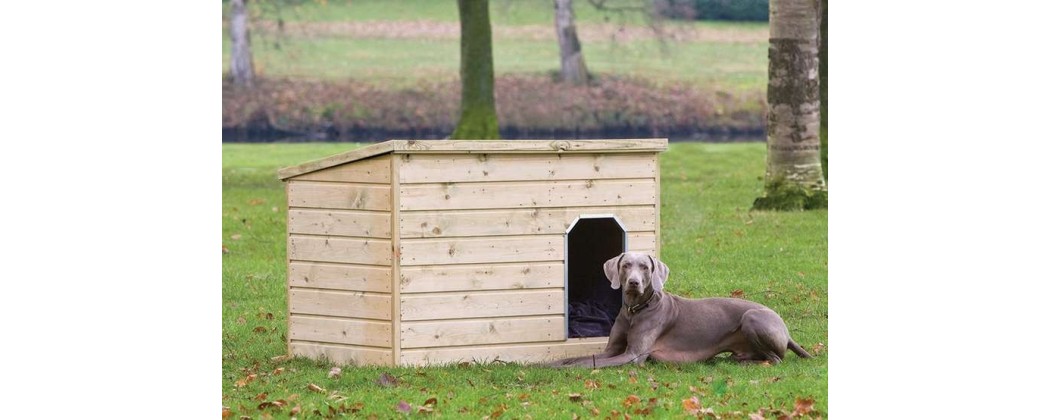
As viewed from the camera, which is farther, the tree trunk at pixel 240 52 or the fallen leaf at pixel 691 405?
the tree trunk at pixel 240 52

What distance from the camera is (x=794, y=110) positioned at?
1400 cm

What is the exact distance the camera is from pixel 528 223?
7.60 m

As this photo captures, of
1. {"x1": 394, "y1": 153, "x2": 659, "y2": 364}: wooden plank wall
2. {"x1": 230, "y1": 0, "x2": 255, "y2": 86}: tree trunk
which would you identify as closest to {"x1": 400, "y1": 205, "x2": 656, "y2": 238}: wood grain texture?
{"x1": 394, "y1": 153, "x2": 659, "y2": 364}: wooden plank wall

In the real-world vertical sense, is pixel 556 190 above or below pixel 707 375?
above

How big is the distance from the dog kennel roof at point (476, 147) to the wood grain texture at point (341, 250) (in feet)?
1.41

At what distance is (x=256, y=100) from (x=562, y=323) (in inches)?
809

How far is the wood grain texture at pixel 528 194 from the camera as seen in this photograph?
7398mm

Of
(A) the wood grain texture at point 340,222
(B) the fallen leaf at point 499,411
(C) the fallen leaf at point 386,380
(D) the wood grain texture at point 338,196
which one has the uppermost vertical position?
(D) the wood grain texture at point 338,196

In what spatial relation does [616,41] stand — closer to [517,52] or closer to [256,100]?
[517,52]

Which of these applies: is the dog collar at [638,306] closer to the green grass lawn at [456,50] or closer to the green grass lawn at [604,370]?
the green grass lawn at [604,370]

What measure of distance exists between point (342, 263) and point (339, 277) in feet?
0.31

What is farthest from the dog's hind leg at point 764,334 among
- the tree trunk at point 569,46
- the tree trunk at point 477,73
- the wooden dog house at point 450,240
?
the tree trunk at point 569,46

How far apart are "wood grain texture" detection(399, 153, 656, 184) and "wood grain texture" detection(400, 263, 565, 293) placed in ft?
1.72

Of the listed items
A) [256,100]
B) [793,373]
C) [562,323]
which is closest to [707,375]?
[793,373]
